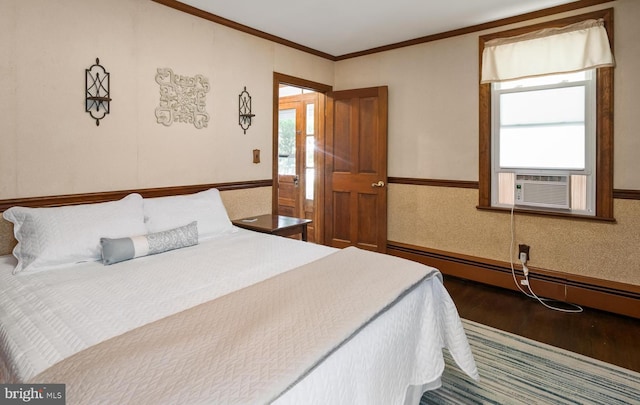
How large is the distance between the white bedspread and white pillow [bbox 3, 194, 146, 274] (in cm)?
8

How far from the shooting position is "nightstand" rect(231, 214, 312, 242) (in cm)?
313

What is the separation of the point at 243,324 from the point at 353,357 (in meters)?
0.39

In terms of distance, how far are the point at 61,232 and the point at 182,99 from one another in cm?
146

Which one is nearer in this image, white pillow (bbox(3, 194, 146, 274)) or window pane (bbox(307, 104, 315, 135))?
white pillow (bbox(3, 194, 146, 274))

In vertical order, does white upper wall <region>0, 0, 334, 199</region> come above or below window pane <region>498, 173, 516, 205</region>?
above

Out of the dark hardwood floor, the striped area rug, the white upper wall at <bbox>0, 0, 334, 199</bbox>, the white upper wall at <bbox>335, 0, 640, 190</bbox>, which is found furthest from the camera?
the white upper wall at <bbox>335, 0, 640, 190</bbox>

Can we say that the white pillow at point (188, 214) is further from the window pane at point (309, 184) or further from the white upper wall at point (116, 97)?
the window pane at point (309, 184)

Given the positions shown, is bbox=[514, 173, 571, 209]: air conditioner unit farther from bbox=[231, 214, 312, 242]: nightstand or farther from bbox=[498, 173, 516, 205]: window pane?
bbox=[231, 214, 312, 242]: nightstand

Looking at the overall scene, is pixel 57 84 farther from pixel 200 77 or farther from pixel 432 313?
pixel 432 313

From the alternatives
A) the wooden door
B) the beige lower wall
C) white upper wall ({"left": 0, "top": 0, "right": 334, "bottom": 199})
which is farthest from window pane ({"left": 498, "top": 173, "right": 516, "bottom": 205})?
white upper wall ({"left": 0, "top": 0, "right": 334, "bottom": 199})

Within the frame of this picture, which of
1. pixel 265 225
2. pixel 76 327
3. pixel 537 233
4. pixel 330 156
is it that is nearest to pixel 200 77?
pixel 265 225

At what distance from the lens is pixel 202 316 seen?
133cm

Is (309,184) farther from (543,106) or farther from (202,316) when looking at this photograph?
(202,316)

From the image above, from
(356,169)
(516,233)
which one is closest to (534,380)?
(516,233)
